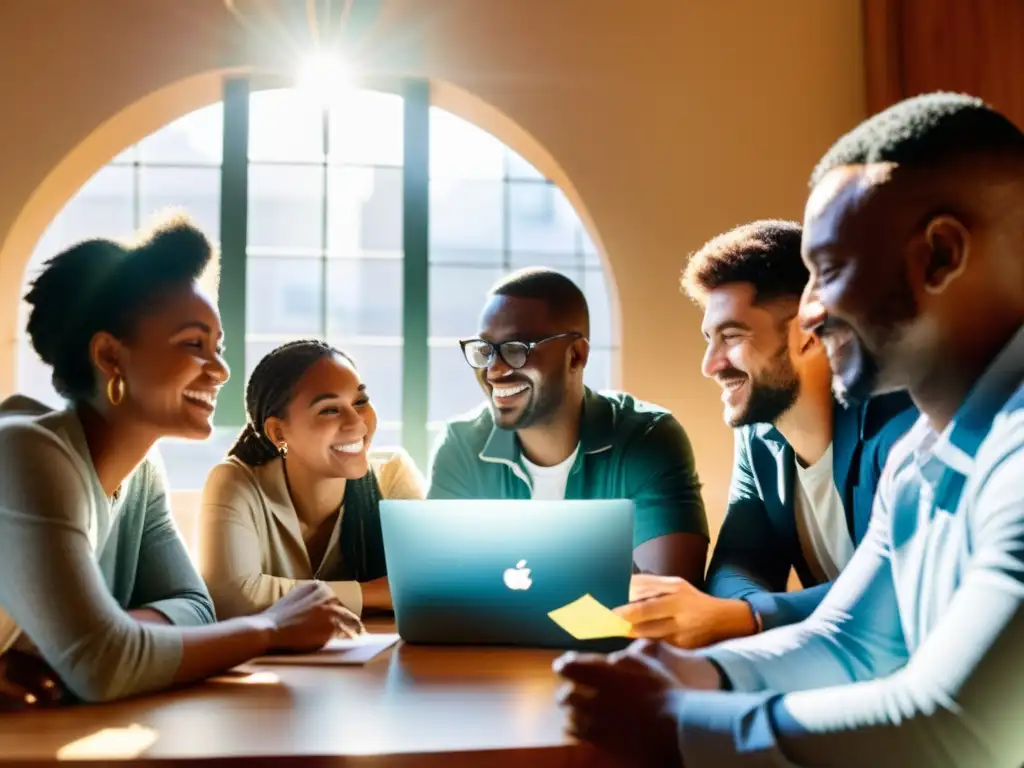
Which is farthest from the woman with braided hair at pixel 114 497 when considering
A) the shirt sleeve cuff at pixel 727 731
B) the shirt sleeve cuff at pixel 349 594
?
the shirt sleeve cuff at pixel 727 731

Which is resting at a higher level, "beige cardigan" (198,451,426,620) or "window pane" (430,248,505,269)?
"window pane" (430,248,505,269)

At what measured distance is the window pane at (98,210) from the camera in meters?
3.60

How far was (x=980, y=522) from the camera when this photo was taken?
0.89m

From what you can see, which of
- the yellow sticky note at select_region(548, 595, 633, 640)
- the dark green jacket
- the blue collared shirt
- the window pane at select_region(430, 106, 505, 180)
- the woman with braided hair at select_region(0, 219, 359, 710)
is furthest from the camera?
the window pane at select_region(430, 106, 505, 180)

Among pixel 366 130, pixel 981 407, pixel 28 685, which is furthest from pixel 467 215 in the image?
pixel 981 407

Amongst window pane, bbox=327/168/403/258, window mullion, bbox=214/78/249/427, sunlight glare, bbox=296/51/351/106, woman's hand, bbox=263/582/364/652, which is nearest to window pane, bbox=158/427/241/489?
window mullion, bbox=214/78/249/427

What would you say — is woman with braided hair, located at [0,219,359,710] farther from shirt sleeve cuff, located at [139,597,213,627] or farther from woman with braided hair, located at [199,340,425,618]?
woman with braided hair, located at [199,340,425,618]

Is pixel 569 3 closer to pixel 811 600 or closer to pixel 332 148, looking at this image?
pixel 332 148

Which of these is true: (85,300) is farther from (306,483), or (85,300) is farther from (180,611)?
(306,483)

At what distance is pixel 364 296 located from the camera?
4316 millimetres

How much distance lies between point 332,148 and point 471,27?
803 mm

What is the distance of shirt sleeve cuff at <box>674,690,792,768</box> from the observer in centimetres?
90

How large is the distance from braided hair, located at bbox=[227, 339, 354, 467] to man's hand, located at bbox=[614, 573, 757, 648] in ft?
2.94

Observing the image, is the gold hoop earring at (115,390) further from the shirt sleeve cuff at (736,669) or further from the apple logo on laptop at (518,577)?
the shirt sleeve cuff at (736,669)
